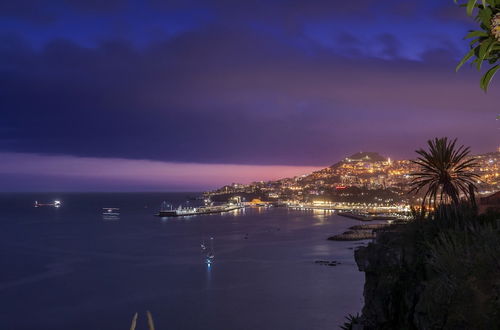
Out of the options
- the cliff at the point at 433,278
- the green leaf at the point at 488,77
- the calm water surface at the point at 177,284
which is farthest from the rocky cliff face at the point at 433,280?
the calm water surface at the point at 177,284

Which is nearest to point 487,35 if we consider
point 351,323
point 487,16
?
point 487,16

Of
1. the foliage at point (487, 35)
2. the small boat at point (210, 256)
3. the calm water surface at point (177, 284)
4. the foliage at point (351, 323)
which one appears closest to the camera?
the foliage at point (487, 35)

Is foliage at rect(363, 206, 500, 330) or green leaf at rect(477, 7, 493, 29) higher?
green leaf at rect(477, 7, 493, 29)

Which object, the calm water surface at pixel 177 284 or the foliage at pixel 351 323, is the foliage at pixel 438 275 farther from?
the calm water surface at pixel 177 284

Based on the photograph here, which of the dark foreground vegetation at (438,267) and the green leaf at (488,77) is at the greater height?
the green leaf at (488,77)

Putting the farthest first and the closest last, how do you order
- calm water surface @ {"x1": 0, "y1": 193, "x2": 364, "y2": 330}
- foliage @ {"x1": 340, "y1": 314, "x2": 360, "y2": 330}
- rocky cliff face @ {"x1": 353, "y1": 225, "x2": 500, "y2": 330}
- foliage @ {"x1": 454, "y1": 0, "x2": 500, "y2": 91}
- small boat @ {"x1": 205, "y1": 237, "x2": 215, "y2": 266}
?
small boat @ {"x1": 205, "y1": 237, "x2": 215, "y2": 266} < calm water surface @ {"x1": 0, "y1": 193, "x2": 364, "y2": 330} < foliage @ {"x1": 340, "y1": 314, "x2": 360, "y2": 330} < rocky cliff face @ {"x1": 353, "y1": 225, "x2": 500, "y2": 330} < foliage @ {"x1": 454, "y1": 0, "x2": 500, "y2": 91}

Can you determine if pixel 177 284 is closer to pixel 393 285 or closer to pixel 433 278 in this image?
pixel 393 285

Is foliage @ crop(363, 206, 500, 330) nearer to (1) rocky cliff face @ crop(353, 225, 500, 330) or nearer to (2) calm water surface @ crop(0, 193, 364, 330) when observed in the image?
(1) rocky cliff face @ crop(353, 225, 500, 330)

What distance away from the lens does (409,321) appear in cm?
1830

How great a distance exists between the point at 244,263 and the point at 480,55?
187 ft

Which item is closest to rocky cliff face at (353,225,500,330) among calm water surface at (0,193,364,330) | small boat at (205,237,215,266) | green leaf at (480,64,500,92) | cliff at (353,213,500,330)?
cliff at (353,213,500,330)

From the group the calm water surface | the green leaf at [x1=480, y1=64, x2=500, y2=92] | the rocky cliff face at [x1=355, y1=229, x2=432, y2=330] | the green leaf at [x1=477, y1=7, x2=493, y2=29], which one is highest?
the green leaf at [x1=477, y1=7, x2=493, y2=29]

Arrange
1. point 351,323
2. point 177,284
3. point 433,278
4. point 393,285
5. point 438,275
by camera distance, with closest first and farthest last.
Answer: point 438,275 → point 433,278 → point 393,285 → point 351,323 → point 177,284

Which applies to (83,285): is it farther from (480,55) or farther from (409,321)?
(480,55)
